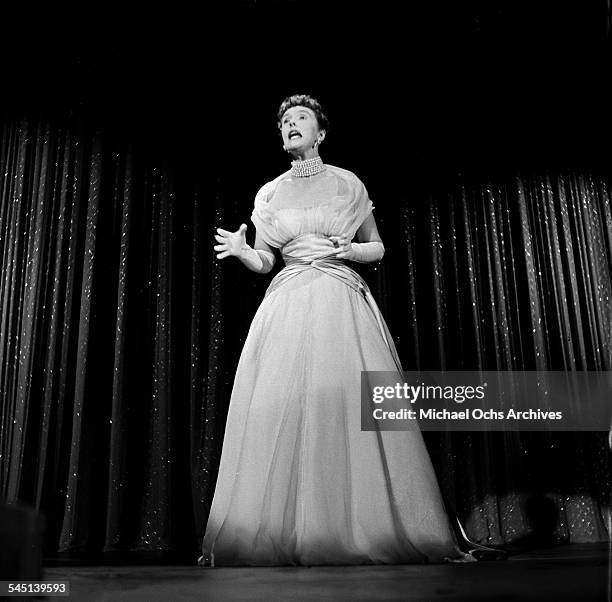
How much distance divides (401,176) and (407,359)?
0.77 m

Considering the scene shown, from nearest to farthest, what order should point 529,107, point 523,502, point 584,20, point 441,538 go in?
point 441,538, point 523,502, point 584,20, point 529,107

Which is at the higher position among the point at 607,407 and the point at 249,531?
the point at 607,407

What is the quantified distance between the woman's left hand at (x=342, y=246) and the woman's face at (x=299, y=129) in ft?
1.32

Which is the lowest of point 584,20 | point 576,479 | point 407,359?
point 576,479

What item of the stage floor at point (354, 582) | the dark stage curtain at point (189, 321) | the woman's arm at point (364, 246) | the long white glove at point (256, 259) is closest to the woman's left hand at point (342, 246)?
the woman's arm at point (364, 246)

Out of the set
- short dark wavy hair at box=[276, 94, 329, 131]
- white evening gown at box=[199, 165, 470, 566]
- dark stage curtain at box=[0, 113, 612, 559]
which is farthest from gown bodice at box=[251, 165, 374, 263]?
dark stage curtain at box=[0, 113, 612, 559]

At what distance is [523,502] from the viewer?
99.4 inches

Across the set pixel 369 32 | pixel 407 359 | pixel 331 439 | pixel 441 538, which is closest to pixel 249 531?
pixel 331 439

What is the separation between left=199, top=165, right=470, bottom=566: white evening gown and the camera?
1.77 metres

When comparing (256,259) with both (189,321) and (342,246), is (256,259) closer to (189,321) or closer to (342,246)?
(342,246)

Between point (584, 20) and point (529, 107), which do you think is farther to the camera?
point (529, 107)

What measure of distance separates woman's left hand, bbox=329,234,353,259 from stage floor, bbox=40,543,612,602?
2.89 feet

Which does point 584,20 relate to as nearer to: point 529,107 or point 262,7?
point 529,107

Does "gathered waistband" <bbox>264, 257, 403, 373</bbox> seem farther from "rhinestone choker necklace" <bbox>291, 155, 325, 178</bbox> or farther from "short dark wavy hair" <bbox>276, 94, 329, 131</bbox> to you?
"short dark wavy hair" <bbox>276, 94, 329, 131</bbox>
